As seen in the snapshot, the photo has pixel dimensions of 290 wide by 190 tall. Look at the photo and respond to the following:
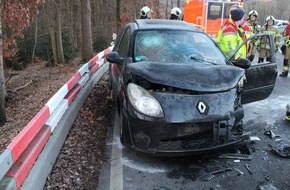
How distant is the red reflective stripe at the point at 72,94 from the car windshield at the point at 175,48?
1201 mm

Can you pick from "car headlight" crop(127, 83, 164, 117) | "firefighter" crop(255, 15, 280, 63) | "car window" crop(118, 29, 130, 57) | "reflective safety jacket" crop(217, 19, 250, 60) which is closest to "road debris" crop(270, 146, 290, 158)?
"car headlight" crop(127, 83, 164, 117)

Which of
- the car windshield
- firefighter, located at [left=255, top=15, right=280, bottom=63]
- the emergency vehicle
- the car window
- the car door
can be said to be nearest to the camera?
the car windshield

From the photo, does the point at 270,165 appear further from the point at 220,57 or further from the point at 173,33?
the point at 173,33

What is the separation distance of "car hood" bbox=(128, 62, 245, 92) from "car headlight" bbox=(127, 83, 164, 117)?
0.18 m

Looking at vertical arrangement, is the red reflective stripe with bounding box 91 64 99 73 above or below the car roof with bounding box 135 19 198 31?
below

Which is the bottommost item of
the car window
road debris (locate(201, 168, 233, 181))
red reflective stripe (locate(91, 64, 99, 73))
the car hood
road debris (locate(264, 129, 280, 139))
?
road debris (locate(264, 129, 280, 139))

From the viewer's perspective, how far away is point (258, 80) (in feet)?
17.9

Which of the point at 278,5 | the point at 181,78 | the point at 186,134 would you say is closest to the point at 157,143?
the point at 186,134

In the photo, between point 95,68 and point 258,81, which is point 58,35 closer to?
point 95,68

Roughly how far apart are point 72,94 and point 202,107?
235 centimetres

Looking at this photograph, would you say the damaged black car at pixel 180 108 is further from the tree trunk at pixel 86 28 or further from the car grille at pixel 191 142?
the tree trunk at pixel 86 28

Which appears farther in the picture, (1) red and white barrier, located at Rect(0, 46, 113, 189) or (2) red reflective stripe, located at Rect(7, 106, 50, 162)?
(2) red reflective stripe, located at Rect(7, 106, 50, 162)

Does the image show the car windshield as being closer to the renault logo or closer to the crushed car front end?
the crushed car front end

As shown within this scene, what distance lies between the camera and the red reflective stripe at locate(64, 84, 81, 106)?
496 cm
